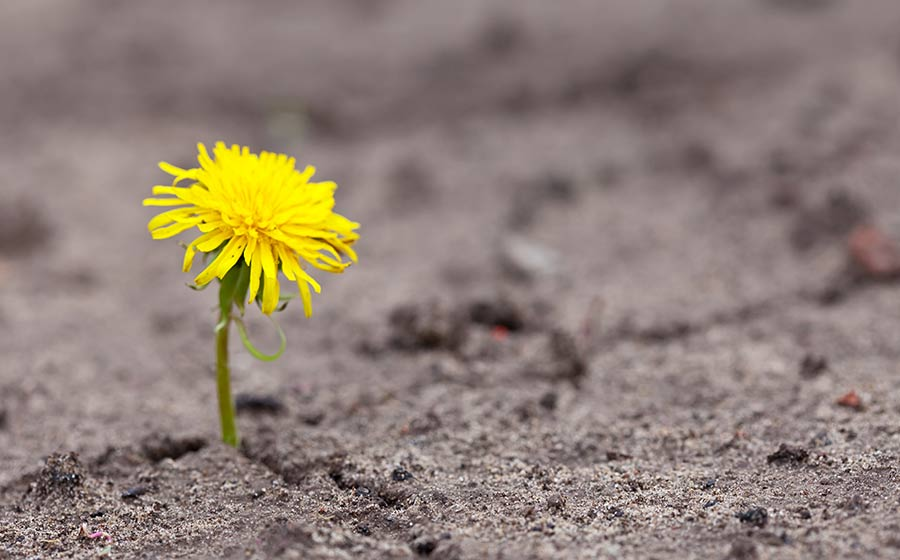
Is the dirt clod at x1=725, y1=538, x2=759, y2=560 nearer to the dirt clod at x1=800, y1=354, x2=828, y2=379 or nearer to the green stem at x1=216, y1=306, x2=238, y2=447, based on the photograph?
the dirt clod at x1=800, y1=354, x2=828, y2=379

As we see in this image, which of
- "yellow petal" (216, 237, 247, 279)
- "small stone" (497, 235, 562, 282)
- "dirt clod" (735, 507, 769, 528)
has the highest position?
"small stone" (497, 235, 562, 282)

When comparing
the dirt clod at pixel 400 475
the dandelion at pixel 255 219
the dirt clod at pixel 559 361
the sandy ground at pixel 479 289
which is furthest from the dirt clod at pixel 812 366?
the dandelion at pixel 255 219

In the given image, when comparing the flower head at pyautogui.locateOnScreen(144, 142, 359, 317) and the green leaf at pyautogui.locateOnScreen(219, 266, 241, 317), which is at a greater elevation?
the flower head at pyautogui.locateOnScreen(144, 142, 359, 317)

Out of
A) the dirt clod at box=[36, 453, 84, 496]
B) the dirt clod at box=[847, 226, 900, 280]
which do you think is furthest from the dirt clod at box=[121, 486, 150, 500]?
the dirt clod at box=[847, 226, 900, 280]

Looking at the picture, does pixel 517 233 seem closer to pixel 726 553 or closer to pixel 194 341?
pixel 194 341

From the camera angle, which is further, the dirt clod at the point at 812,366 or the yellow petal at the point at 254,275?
the dirt clod at the point at 812,366

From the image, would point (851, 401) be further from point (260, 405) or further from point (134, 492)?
point (134, 492)

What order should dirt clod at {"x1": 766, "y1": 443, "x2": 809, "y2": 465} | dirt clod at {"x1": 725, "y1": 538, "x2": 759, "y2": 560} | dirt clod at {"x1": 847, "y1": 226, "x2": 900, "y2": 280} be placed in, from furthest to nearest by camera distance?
dirt clod at {"x1": 847, "y1": 226, "x2": 900, "y2": 280}, dirt clod at {"x1": 766, "y1": 443, "x2": 809, "y2": 465}, dirt clod at {"x1": 725, "y1": 538, "x2": 759, "y2": 560}

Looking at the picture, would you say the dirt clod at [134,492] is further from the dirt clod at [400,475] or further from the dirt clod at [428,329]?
the dirt clod at [428,329]
